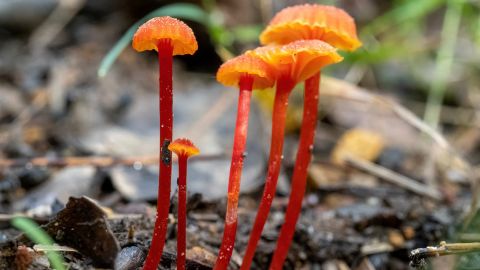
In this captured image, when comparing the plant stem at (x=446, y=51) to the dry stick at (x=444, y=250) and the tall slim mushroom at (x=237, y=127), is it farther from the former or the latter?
the tall slim mushroom at (x=237, y=127)

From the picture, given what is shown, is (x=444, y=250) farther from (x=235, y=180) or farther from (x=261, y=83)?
(x=261, y=83)

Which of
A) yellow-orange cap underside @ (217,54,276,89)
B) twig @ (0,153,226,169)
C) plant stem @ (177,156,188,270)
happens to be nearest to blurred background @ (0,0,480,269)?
twig @ (0,153,226,169)

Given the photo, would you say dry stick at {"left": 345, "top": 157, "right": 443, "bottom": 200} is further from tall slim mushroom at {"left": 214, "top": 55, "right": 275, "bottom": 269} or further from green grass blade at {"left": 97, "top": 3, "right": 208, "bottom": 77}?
tall slim mushroom at {"left": 214, "top": 55, "right": 275, "bottom": 269}

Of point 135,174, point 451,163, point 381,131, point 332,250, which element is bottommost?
point 332,250

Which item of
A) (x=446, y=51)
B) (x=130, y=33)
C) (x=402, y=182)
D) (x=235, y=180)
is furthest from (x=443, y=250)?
(x=446, y=51)

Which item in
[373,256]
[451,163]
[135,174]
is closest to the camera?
[373,256]

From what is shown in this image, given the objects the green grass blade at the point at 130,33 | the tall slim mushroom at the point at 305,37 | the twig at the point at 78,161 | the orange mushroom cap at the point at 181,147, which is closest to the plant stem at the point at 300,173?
the tall slim mushroom at the point at 305,37

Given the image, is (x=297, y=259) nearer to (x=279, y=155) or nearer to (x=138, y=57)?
(x=279, y=155)

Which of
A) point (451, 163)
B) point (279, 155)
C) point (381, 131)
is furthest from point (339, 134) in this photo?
point (279, 155)
